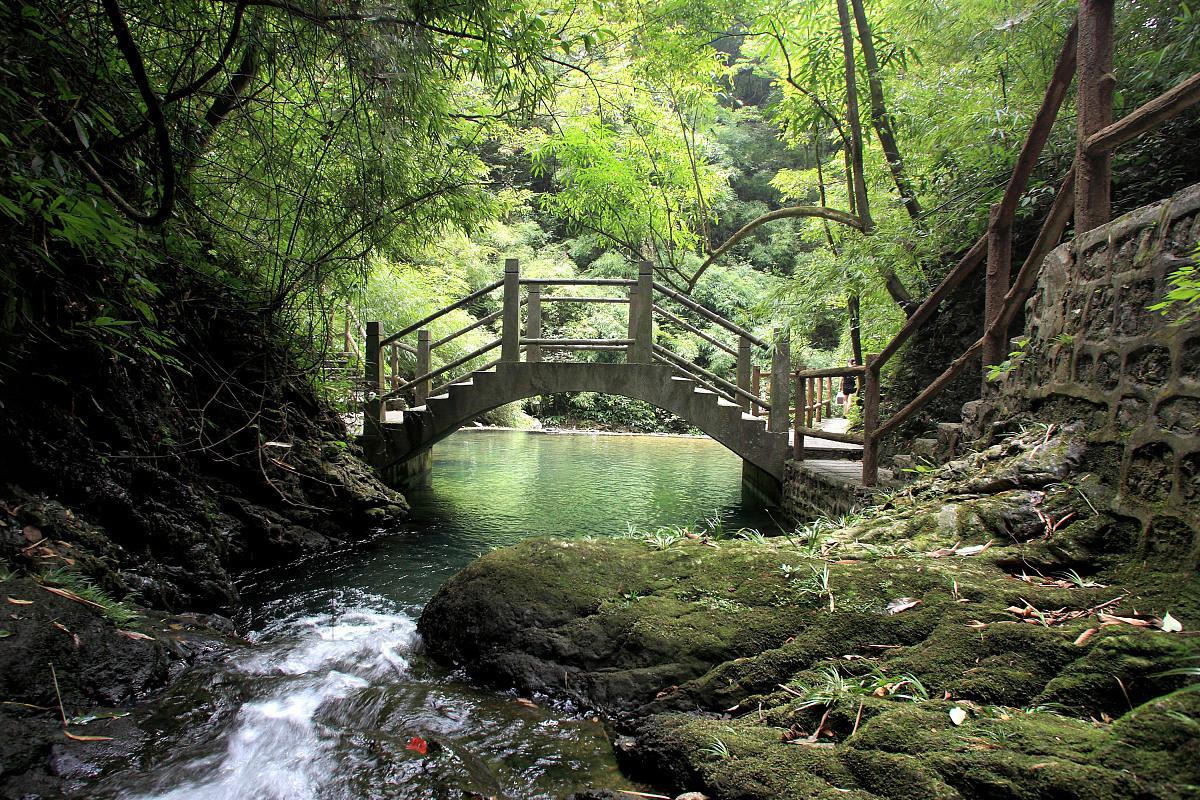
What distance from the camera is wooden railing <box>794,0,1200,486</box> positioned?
261cm

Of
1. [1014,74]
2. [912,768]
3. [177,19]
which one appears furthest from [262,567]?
[1014,74]

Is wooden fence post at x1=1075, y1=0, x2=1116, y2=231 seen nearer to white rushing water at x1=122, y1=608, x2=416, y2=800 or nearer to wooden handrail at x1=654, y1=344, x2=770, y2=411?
white rushing water at x1=122, y1=608, x2=416, y2=800

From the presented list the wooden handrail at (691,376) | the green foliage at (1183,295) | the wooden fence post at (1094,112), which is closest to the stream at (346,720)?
the green foliage at (1183,295)

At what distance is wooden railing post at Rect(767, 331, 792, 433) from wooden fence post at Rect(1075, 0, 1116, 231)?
3768mm

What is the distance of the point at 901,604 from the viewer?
7.03 feet

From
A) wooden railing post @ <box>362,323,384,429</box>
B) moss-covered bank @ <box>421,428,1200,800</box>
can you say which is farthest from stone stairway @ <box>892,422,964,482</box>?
wooden railing post @ <box>362,323,384,429</box>

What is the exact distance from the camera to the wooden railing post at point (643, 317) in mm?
6793

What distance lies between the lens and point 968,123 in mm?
4988

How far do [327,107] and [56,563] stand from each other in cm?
290

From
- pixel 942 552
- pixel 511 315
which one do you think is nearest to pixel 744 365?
pixel 511 315

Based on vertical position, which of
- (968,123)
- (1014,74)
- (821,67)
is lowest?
(968,123)

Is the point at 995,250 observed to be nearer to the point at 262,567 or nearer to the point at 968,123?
the point at 968,123

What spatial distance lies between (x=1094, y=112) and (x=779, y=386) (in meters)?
4.07

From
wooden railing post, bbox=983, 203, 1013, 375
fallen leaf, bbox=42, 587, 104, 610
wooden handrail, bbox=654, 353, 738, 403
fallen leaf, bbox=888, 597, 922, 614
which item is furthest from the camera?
wooden handrail, bbox=654, 353, 738, 403
